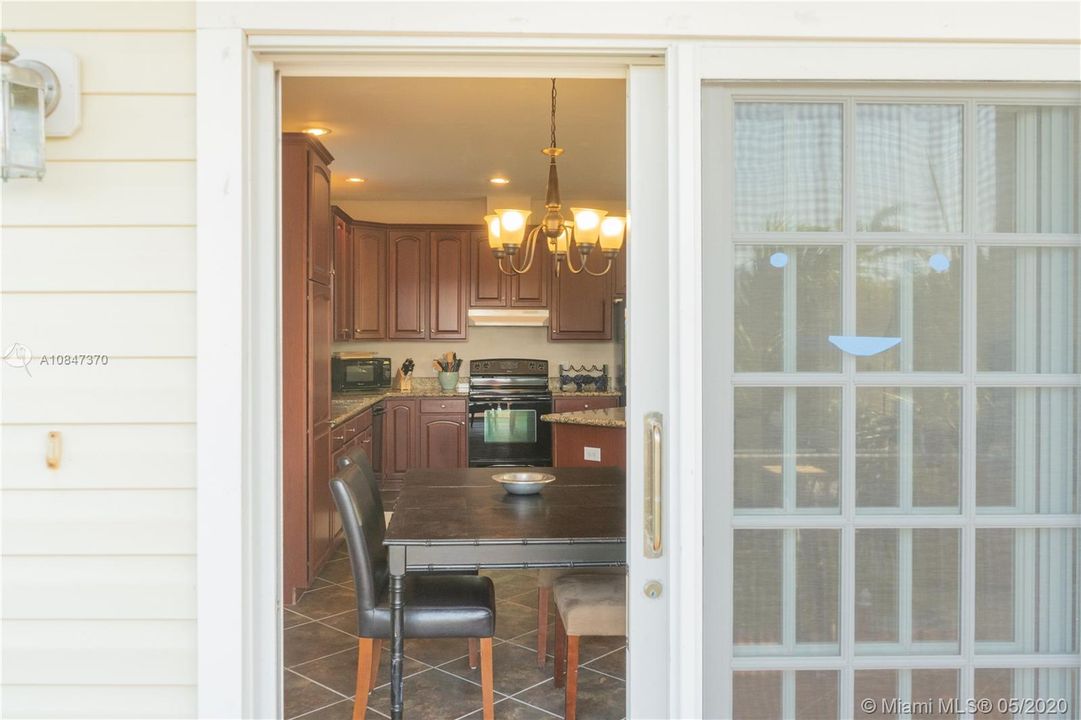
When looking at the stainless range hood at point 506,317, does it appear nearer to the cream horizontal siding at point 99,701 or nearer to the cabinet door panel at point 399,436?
the cabinet door panel at point 399,436

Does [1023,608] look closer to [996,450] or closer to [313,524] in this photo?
[996,450]

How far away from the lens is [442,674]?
336 centimetres

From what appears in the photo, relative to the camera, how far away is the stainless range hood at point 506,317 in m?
7.15

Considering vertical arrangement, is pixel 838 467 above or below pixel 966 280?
below

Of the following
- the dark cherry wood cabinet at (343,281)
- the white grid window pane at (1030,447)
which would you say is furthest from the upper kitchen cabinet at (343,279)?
the white grid window pane at (1030,447)

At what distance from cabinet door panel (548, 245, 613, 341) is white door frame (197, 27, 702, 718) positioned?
544 centimetres

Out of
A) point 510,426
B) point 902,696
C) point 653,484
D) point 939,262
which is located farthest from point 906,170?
point 510,426

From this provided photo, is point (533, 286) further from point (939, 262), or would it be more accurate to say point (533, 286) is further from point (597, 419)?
point (939, 262)

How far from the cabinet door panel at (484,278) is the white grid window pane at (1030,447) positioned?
18.4 feet

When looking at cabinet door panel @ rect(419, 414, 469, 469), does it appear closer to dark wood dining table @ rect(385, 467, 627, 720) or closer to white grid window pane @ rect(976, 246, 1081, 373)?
dark wood dining table @ rect(385, 467, 627, 720)

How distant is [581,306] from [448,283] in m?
1.20

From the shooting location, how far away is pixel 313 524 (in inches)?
173

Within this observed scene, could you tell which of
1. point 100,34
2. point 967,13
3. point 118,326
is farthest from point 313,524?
point 967,13

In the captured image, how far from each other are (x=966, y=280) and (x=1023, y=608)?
73 cm
